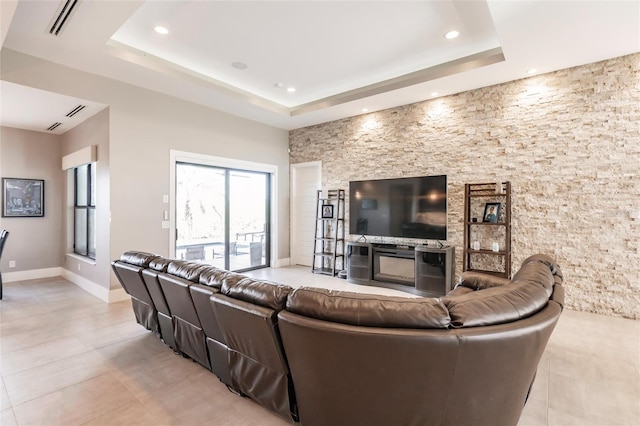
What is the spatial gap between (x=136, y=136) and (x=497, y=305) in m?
4.94

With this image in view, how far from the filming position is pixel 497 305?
144 cm

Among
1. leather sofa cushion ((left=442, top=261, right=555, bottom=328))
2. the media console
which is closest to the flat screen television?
the media console

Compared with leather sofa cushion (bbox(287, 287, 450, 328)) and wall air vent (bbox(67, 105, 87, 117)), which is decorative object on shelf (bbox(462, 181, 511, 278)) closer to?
leather sofa cushion (bbox(287, 287, 450, 328))

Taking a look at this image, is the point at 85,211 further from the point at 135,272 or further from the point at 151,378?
the point at 151,378

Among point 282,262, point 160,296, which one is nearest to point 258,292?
point 160,296

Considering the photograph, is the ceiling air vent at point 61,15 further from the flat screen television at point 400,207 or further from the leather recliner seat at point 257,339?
the flat screen television at point 400,207

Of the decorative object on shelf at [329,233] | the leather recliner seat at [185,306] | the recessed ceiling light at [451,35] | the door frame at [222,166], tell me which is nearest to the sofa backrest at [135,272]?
the leather recliner seat at [185,306]

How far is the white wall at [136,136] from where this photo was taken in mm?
3770

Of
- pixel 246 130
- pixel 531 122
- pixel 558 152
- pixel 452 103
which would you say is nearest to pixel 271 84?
pixel 246 130

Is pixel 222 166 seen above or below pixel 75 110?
below

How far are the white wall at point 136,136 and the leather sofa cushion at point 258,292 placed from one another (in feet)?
10.7

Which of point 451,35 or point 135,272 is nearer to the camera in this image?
point 135,272

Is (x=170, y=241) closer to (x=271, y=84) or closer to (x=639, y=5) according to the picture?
(x=271, y=84)

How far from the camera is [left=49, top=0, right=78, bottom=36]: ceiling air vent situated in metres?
2.68
